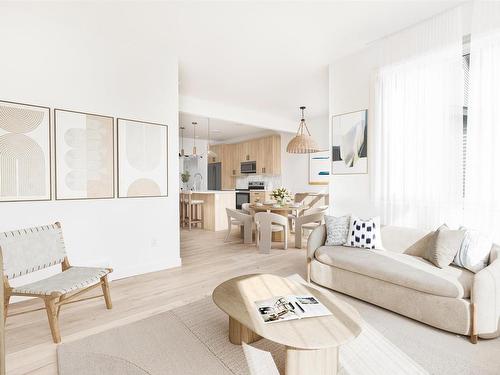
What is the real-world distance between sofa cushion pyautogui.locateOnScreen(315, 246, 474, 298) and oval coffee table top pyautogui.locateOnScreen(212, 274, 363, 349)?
2.72ft

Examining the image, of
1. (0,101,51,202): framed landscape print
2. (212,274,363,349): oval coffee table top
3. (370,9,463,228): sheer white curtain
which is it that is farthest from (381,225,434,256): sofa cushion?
(0,101,51,202): framed landscape print

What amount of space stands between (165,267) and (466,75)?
4.12 meters

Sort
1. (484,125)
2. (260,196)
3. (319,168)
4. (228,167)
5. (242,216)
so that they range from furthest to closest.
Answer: (228,167), (260,196), (319,168), (242,216), (484,125)

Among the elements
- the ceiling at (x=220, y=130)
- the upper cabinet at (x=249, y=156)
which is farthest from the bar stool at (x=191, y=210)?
the upper cabinet at (x=249, y=156)

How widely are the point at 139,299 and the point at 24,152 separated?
6.21ft

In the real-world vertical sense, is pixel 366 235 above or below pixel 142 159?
below

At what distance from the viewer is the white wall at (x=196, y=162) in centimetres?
952

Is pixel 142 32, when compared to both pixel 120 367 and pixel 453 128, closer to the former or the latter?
pixel 120 367

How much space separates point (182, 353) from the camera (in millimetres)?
1913

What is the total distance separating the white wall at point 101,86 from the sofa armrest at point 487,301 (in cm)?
331

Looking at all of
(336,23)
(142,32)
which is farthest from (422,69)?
(142,32)

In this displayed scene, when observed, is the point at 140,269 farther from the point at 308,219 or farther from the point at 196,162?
the point at 196,162

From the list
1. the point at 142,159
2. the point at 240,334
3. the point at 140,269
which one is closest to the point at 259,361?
the point at 240,334

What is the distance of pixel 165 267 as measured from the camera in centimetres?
377
